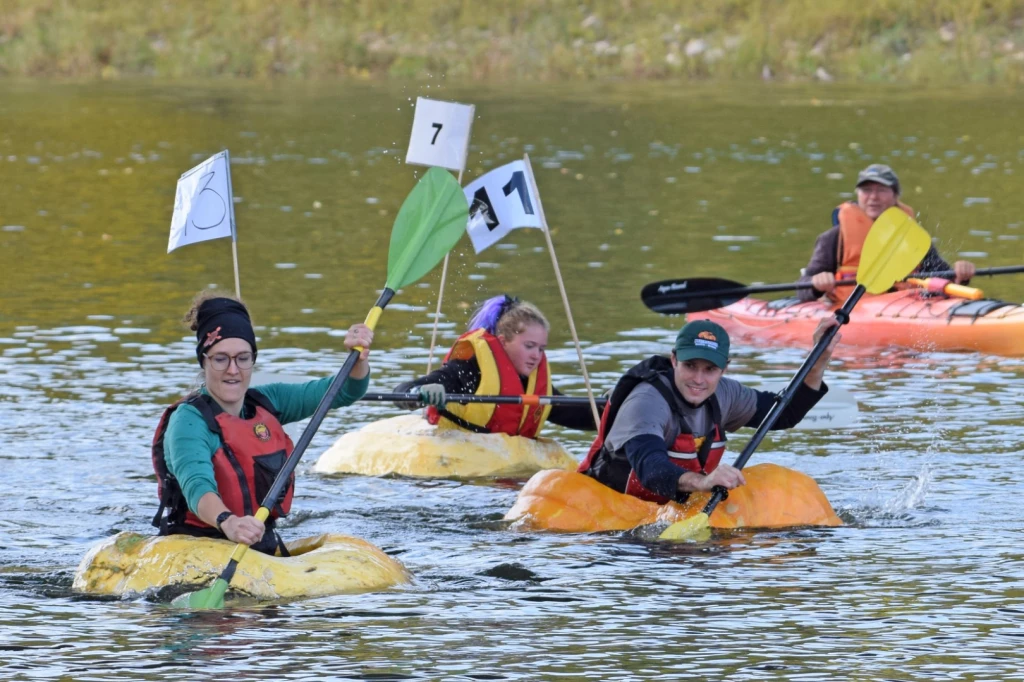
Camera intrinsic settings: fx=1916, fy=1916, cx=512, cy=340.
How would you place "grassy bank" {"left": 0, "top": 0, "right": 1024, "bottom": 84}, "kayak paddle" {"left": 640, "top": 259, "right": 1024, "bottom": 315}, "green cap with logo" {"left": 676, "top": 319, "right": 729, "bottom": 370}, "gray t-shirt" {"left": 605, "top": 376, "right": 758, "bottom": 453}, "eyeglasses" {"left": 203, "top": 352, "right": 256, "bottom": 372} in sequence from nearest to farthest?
"eyeglasses" {"left": 203, "top": 352, "right": 256, "bottom": 372}, "green cap with logo" {"left": 676, "top": 319, "right": 729, "bottom": 370}, "gray t-shirt" {"left": 605, "top": 376, "right": 758, "bottom": 453}, "kayak paddle" {"left": 640, "top": 259, "right": 1024, "bottom": 315}, "grassy bank" {"left": 0, "top": 0, "right": 1024, "bottom": 84}

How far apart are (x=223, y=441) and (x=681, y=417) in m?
2.14

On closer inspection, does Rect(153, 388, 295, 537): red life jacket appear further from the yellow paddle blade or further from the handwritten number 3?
the yellow paddle blade

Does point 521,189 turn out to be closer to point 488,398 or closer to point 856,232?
point 488,398

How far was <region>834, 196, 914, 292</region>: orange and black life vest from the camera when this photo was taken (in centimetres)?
1352

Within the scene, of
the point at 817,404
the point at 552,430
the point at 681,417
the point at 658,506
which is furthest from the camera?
the point at 552,430

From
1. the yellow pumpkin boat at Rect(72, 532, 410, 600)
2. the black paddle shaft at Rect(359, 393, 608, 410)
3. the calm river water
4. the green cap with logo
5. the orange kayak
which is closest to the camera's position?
the calm river water

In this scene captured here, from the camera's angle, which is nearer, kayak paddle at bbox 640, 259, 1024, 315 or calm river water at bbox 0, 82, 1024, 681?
calm river water at bbox 0, 82, 1024, 681

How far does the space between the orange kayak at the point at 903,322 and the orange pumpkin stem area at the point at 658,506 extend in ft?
17.1

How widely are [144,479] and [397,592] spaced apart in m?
2.99

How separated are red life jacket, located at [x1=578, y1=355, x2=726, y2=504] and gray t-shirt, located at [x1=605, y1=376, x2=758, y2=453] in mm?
22

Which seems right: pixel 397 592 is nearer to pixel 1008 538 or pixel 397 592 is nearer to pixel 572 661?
pixel 572 661

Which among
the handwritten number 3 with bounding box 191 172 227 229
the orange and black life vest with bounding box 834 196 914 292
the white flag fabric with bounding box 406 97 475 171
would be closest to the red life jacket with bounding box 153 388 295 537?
the handwritten number 3 with bounding box 191 172 227 229

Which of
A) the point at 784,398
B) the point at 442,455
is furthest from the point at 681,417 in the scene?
the point at 442,455

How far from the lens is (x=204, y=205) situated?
9.27 metres
